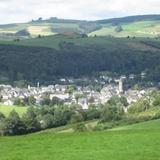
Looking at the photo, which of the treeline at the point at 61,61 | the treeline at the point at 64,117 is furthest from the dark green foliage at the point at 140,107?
the treeline at the point at 61,61

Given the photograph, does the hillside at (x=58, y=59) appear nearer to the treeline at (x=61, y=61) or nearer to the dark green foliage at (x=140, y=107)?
the treeline at (x=61, y=61)

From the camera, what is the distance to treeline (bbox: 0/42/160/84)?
180m

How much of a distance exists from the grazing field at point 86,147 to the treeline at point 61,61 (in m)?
152

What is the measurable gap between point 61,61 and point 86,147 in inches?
6929

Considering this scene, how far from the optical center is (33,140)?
1855 centimetres

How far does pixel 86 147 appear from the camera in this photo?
56.3 feet

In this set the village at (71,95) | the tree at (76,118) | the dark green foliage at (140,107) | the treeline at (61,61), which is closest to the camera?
the tree at (76,118)

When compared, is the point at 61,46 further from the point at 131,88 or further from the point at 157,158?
the point at 157,158

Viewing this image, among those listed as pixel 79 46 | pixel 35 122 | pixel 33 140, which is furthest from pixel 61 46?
pixel 33 140

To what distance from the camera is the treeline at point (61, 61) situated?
591 feet

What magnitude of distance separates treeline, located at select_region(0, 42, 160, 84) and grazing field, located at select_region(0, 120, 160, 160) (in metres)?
152

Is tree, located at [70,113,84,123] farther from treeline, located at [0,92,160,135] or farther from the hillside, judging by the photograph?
the hillside

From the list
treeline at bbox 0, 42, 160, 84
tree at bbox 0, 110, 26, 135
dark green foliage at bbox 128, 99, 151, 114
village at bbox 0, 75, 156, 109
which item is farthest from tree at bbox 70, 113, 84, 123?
treeline at bbox 0, 42, 160, 84

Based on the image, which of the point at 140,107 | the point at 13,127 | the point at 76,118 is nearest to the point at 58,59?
the point at 140,107
